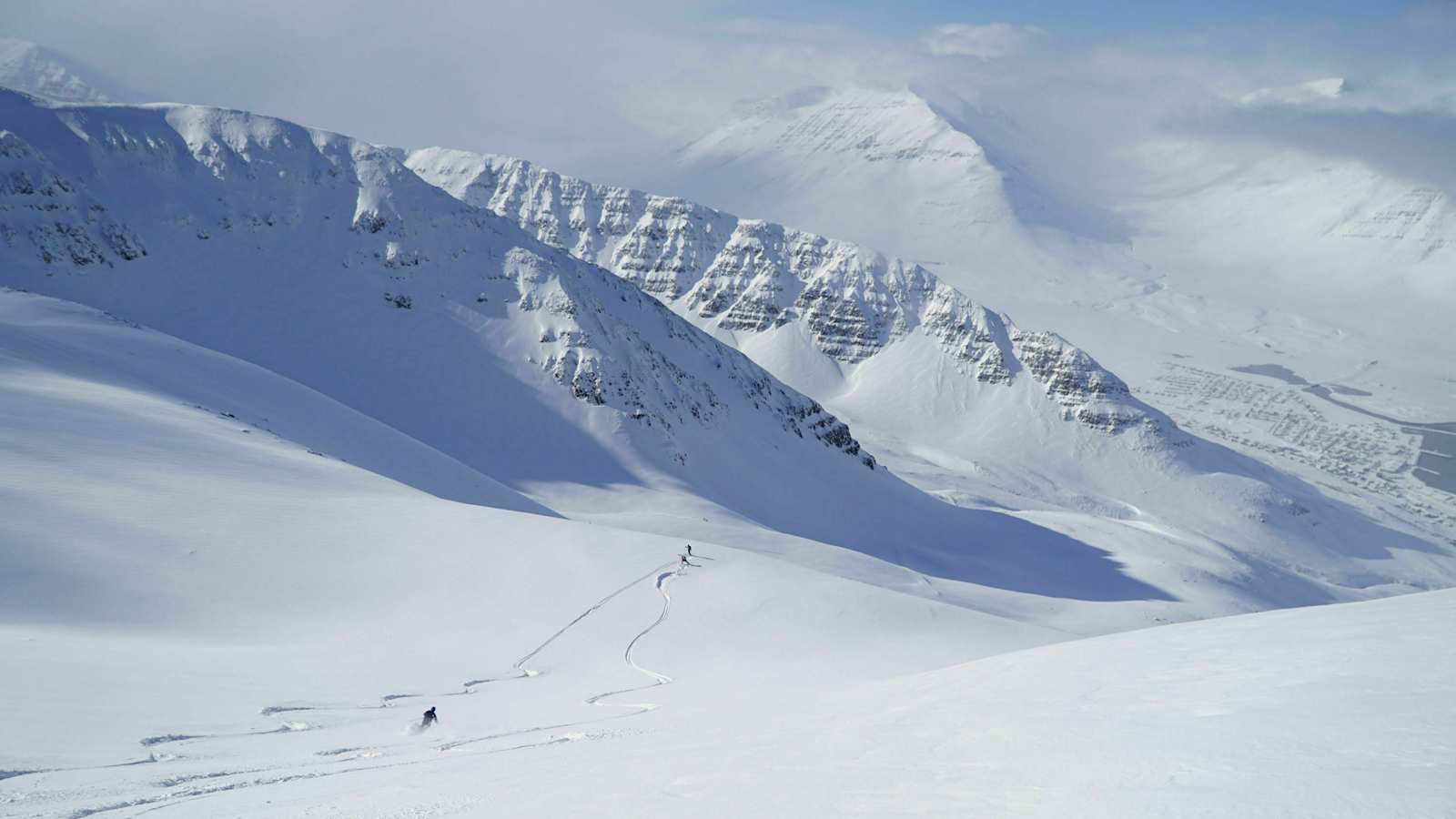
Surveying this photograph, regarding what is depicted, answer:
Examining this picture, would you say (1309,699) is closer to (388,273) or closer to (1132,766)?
(1132,766)

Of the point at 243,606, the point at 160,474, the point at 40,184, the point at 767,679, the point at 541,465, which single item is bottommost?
the point at 767,679

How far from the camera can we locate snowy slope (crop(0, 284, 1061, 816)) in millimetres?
15305

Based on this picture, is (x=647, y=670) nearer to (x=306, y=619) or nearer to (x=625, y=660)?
(x=625, y=660)

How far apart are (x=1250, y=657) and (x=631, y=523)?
69734mm

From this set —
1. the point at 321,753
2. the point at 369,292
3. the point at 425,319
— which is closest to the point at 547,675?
the point at 321,753

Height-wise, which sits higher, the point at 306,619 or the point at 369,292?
the point at 369,292

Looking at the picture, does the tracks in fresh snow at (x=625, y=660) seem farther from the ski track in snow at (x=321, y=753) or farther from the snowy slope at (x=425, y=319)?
the snowy slope at (x=425, y=319)

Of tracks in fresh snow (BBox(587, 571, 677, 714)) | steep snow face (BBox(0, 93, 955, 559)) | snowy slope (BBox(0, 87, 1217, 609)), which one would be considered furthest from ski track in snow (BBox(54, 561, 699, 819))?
steep snow face (BBox(0, 93, 955, 559))

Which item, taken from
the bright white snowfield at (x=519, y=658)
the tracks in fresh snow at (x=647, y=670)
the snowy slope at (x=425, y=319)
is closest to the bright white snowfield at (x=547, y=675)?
the bright white snowfield at (x=519, y=658)

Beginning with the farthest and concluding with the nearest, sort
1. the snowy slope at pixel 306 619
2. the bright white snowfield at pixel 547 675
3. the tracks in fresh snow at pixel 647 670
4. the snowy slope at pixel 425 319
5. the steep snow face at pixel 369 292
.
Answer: the steep snow face at pixel 369 292 < the snowy slope at pixel 425 319 < the tracks in fresh snow at pixel 647 670 < the snowy slope at pixel 306 619 < the bright white snowfield at pixel 547 675

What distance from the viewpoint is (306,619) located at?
26.7 metres

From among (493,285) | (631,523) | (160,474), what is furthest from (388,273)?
(160,474)

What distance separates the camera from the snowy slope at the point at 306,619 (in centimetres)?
1530

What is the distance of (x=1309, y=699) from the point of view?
33.4 feet
